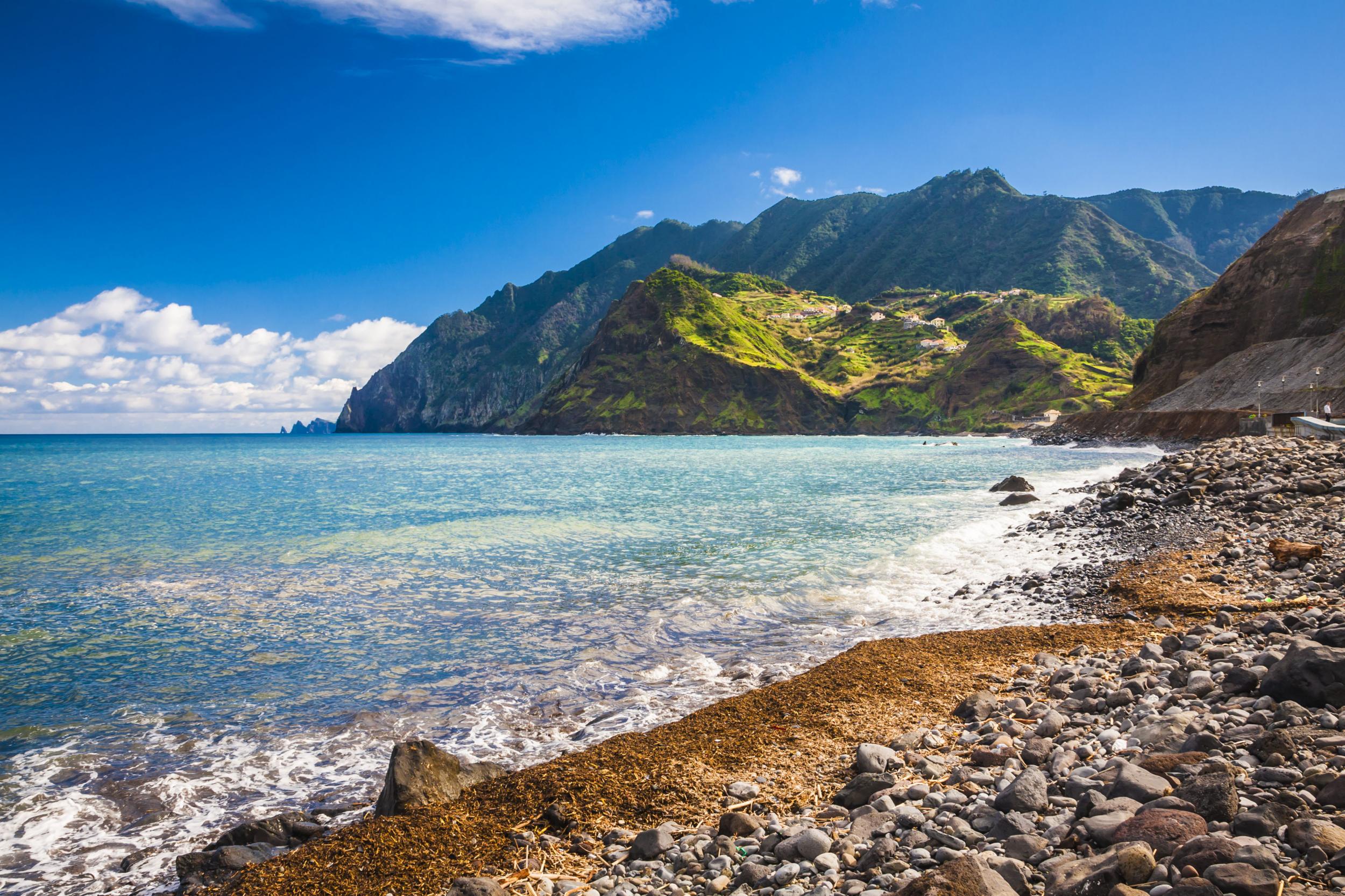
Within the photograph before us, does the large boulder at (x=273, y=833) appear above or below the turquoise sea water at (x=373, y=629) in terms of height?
above

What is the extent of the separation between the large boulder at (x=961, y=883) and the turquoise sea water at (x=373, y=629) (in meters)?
6.14

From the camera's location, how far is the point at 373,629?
1641 cm

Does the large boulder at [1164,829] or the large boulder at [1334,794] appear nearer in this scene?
the large boulder at [1164,829]

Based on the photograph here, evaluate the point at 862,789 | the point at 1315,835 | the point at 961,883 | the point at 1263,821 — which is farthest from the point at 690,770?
the point at 1315,835

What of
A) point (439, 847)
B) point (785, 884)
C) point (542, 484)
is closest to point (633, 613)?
point (439, 847)

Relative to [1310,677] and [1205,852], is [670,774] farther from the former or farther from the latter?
[1310,677]

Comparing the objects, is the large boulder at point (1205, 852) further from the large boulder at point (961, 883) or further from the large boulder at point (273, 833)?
the large boulder at point (273, 833)

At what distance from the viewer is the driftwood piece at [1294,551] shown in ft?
49.7

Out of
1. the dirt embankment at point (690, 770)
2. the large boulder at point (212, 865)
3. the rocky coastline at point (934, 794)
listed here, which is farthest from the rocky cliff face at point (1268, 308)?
the large boulder at point (212, 865)

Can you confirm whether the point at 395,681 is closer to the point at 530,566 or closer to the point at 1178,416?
the point at 530,566

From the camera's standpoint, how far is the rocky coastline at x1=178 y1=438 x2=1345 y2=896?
471cm

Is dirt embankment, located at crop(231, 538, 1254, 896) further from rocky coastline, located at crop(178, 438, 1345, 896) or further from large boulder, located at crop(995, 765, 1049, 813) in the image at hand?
large boulder, located at crop(995, 765, 1049, 813)

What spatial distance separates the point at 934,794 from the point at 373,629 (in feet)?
45.2

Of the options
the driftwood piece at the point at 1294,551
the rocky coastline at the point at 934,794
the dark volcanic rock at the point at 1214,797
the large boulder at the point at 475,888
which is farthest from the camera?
the driftwood piece at the point at 1294,551
